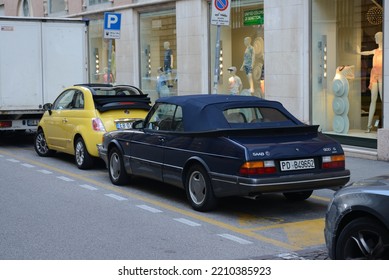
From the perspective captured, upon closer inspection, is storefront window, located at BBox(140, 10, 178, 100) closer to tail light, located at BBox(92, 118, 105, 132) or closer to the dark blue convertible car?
tail light, located at BBox(92, 118, 105, 132)

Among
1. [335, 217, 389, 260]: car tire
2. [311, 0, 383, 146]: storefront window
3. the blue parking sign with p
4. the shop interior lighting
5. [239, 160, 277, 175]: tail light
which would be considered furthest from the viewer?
the blue parking sign with p

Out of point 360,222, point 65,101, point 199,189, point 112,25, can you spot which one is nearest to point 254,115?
point 199,189

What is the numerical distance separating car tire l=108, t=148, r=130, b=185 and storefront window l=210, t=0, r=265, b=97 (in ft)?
22.9

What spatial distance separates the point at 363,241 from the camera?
18.2ft

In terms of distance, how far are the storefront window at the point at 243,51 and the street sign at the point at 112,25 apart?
2762mm

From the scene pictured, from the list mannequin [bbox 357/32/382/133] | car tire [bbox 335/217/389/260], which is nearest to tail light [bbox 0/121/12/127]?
mannequin [bbox 357/32/382/133]

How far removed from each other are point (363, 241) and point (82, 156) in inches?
337

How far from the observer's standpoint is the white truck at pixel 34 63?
17.3m

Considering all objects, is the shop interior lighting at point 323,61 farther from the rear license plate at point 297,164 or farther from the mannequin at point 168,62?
the rear license plate at point 297,164

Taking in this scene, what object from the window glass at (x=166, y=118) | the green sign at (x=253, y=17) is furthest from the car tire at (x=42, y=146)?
the green sign at (x=253, y=17)

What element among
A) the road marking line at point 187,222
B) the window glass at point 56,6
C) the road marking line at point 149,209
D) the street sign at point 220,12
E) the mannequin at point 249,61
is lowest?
the road marking line at point 187,222

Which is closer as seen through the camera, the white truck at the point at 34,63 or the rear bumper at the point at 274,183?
the rear bumper at the point at 274,183

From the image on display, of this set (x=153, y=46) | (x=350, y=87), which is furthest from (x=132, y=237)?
(x=153, y=46)

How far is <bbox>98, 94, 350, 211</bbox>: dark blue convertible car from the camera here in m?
8.45
